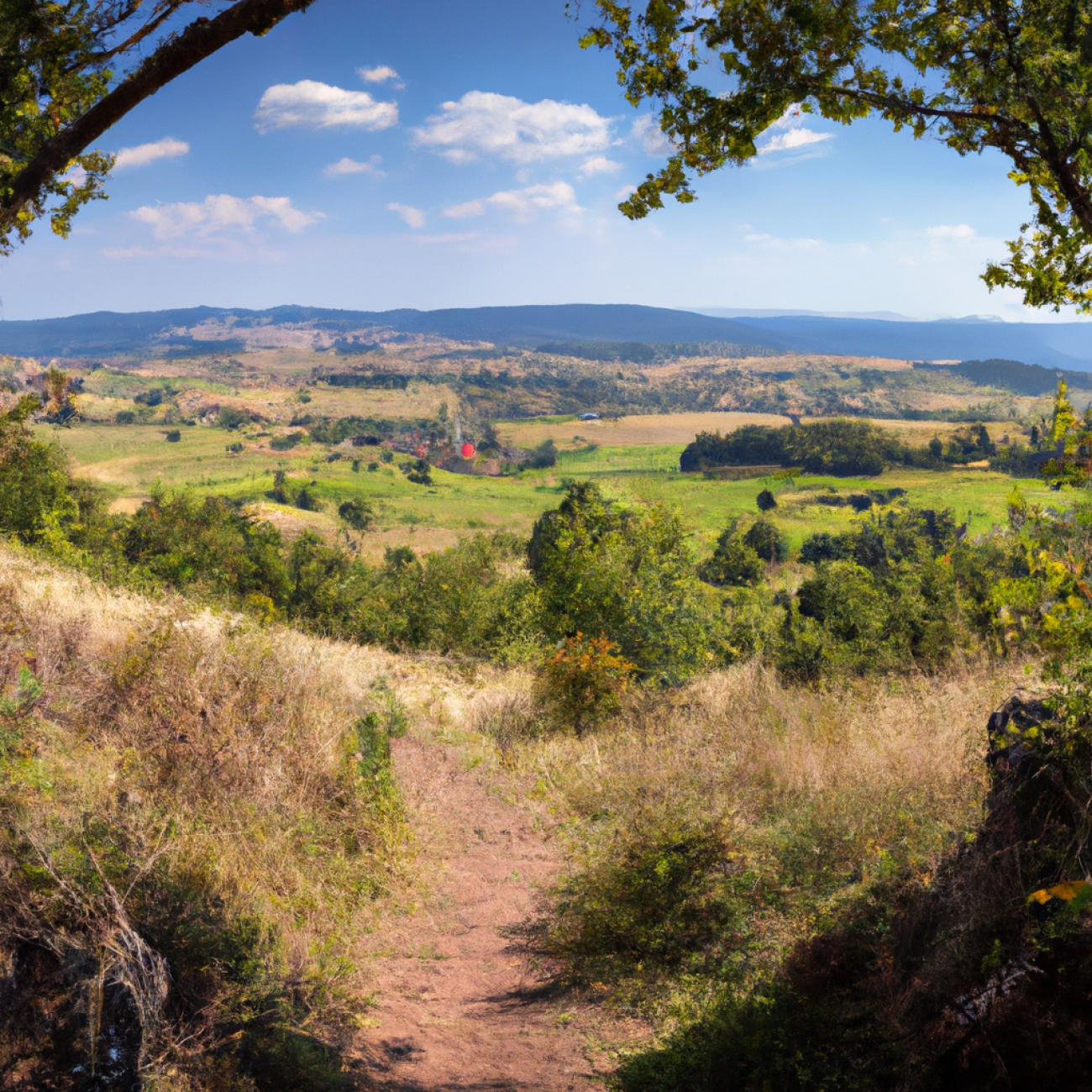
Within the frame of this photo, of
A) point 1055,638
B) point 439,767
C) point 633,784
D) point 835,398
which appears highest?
point 835,398

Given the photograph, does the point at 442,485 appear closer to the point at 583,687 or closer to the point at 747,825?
the point at 583,687

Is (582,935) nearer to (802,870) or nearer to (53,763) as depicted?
(802,870)

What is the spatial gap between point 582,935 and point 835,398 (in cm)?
21253

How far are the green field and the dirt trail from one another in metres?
65.0

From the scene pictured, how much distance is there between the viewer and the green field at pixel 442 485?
280 ft

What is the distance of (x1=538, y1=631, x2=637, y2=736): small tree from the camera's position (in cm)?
874

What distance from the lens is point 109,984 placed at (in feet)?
9.38

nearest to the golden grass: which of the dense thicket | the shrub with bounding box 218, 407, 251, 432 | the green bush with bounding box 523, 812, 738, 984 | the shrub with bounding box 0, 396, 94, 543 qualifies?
Answer: the green bush with bounding box 523, 812, 738, 984

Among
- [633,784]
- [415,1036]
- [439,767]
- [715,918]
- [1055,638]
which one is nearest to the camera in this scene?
[1055,638]

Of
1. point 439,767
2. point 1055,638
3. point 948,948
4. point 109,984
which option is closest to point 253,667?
point 439,767

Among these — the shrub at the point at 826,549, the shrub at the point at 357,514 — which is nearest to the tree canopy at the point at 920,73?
the shrub at the point at 826,549

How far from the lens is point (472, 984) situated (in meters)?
3.99

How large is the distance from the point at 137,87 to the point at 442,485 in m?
132

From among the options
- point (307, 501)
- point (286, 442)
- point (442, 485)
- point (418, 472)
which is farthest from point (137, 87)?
point (286, 442)
